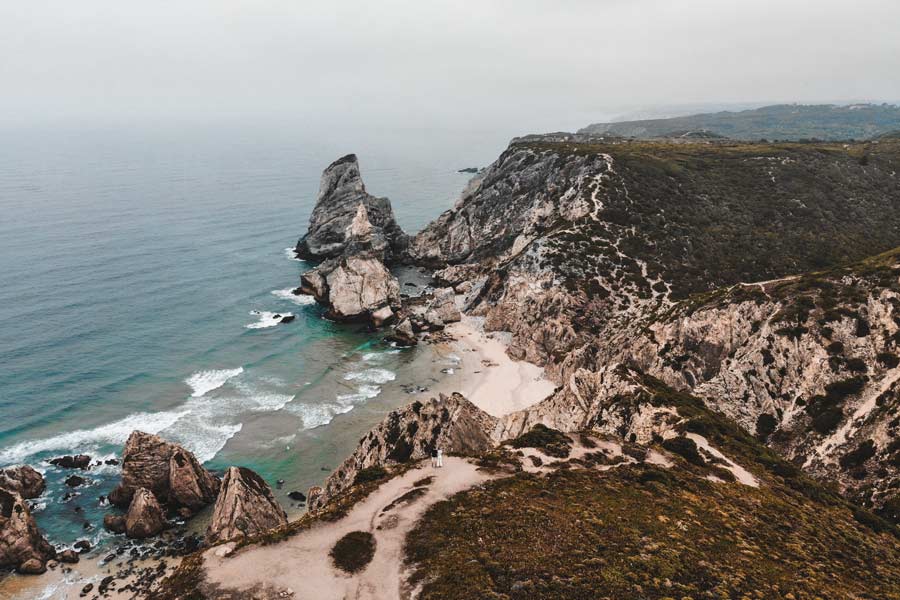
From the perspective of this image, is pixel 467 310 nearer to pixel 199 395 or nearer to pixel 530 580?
pixel 199 395

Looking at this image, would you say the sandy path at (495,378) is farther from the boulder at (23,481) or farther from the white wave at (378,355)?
the boulder at (23,481)

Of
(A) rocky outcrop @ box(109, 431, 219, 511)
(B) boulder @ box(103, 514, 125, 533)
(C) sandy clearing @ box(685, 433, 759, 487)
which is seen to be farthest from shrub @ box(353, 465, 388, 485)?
(B) boulder @ box(103, 514, 125, 533)

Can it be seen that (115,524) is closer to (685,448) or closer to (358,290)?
(685,448)

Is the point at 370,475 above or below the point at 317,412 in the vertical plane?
above

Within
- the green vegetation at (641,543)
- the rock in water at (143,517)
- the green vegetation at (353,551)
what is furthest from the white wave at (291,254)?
the green vegetation at (353,551)

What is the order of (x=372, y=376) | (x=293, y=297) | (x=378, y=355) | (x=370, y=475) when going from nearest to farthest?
(x=370, y=475)
(x=372, y=376)
(x=378, y=355)
(x=293, y=297)

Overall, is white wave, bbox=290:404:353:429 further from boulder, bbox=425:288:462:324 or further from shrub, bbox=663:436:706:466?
shrub, bbox=663:436:706:466

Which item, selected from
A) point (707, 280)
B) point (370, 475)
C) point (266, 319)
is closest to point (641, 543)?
point (370, 475)
